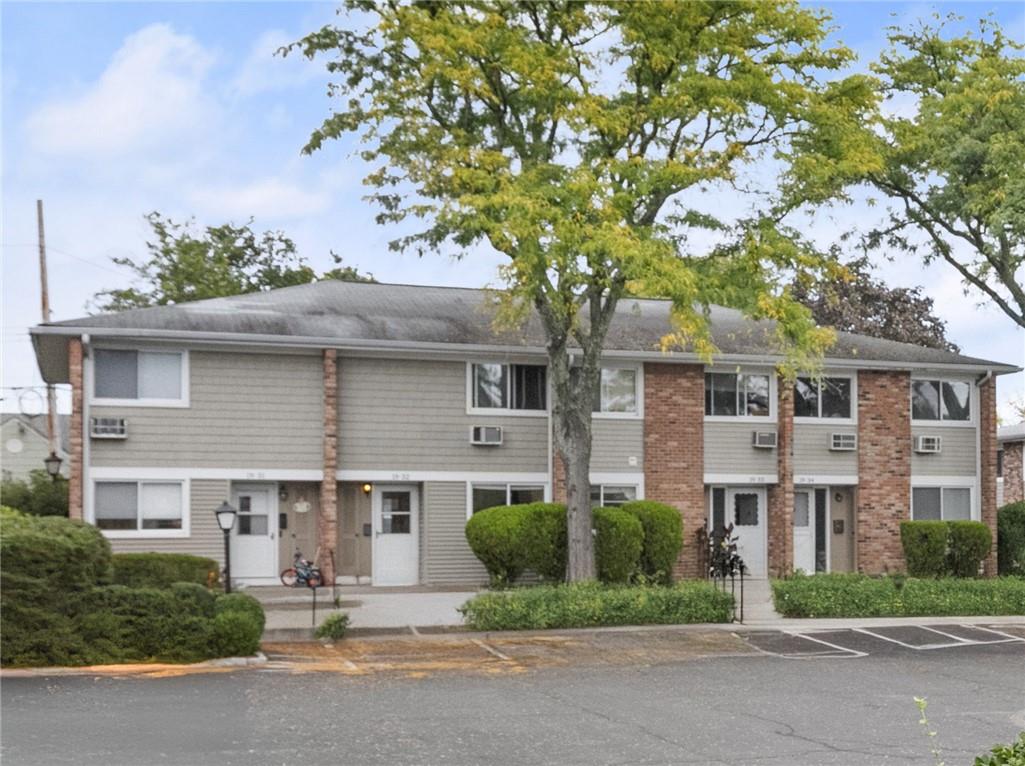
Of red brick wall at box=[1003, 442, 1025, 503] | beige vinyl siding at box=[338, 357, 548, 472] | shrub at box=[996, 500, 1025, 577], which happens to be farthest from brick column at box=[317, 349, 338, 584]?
red brick wall at box=[1003, 442, 1025, 503]

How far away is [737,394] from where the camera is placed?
91.6ft

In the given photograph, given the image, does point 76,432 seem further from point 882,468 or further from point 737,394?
point 882,468

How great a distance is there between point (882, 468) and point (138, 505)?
54.1 feet

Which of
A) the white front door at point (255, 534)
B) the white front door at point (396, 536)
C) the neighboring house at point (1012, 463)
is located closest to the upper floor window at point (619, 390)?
the white front door at point (396, 536)

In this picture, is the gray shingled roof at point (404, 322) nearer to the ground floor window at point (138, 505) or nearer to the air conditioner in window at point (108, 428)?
the air conditioner in window at point (108, 428)

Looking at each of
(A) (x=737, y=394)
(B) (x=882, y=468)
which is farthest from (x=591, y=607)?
(B) (x=882, y=468)

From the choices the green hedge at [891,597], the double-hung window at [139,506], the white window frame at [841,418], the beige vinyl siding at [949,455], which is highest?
the white window frame at [841,418]

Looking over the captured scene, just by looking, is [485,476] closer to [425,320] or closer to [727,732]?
[425,320]

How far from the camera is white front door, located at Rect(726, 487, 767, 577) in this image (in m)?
28.3

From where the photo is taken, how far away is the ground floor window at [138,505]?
23.2 meters

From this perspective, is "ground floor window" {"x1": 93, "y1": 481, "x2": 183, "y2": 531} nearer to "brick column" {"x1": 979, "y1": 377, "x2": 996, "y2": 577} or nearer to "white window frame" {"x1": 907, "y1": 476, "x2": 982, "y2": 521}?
"white window frame" {"x1": 907, "y1": 476, "x2": 982, "y2": 521}

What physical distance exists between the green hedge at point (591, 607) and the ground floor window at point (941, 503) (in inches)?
417

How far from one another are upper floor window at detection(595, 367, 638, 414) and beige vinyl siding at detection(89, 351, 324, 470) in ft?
19.9

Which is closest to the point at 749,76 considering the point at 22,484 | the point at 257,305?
the point at 257,305
